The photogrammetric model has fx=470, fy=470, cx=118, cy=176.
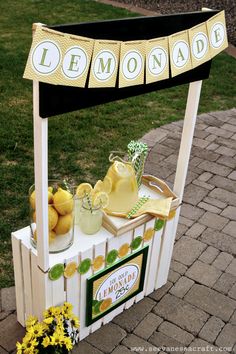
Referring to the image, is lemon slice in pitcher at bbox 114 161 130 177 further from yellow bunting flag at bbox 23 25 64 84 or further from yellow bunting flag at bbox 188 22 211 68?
yellow bunting flag at bbox 23 25 64 84

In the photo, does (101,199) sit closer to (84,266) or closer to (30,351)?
(84,266)

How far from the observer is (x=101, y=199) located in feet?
9.32

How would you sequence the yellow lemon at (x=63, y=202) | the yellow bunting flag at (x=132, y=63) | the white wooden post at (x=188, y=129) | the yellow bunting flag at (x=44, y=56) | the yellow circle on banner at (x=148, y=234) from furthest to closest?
the yellow circle on banner at (x=148, y=234) → the white wooden post at (x=188, y=129) → the yellow lemon at (x=63, y=202) → the yellow bunting flag at (x=132, y=63) → the yellow bunting flag at (x=44, y=56)

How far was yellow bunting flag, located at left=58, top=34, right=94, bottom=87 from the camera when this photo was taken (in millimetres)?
1986

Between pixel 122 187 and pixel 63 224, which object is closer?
pixel 63 224

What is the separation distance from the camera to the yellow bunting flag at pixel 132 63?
2.19 metres

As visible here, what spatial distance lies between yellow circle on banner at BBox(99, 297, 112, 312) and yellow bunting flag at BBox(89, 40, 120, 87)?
1.50 meters

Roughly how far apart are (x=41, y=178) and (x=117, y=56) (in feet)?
2.24

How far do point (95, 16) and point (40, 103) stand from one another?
26.8 feet

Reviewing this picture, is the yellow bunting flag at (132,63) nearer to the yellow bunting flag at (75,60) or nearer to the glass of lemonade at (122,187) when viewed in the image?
the yellow bunting flag at (75,60)

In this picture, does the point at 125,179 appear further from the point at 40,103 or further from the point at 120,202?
the point at 40,103

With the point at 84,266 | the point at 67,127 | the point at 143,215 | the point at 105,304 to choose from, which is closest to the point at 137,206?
the point at 143,215

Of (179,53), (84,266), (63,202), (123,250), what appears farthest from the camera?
(123,250)

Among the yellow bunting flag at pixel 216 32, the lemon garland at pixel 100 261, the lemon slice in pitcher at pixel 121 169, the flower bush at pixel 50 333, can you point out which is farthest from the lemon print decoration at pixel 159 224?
the yellow bunting flag at pixel 216 32
